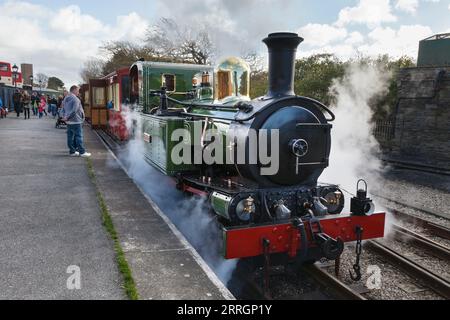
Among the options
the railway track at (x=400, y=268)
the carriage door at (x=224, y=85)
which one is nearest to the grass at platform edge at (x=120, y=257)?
the railway track at (x=400, y=268)

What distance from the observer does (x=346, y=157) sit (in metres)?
6.88

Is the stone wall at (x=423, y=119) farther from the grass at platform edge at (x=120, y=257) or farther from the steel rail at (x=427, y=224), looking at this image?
the grass at platform edge at (x=120, y=257)

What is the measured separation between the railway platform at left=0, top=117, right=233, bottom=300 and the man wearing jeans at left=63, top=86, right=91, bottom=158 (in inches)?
77.2

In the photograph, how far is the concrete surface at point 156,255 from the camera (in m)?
3.08

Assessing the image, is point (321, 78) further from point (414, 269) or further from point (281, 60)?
point (414, 269)

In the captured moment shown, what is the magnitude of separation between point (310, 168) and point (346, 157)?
3.14 metres

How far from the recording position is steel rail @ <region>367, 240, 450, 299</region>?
148 inches

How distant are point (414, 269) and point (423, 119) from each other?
896 centimetres

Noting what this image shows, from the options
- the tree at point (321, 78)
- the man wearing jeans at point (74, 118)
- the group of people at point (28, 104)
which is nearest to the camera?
the man wearing jeans at point (74, 118)

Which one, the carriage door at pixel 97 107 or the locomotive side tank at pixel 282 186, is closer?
the locomotive side tank at pixel 282 186

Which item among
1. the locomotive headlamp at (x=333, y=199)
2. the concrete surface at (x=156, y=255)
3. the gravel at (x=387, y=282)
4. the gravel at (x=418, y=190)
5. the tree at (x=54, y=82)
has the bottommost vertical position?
the gravel at (x=387, y=282)

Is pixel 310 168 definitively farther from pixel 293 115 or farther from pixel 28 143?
pixel 28 143

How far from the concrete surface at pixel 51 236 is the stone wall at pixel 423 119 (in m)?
9.63
